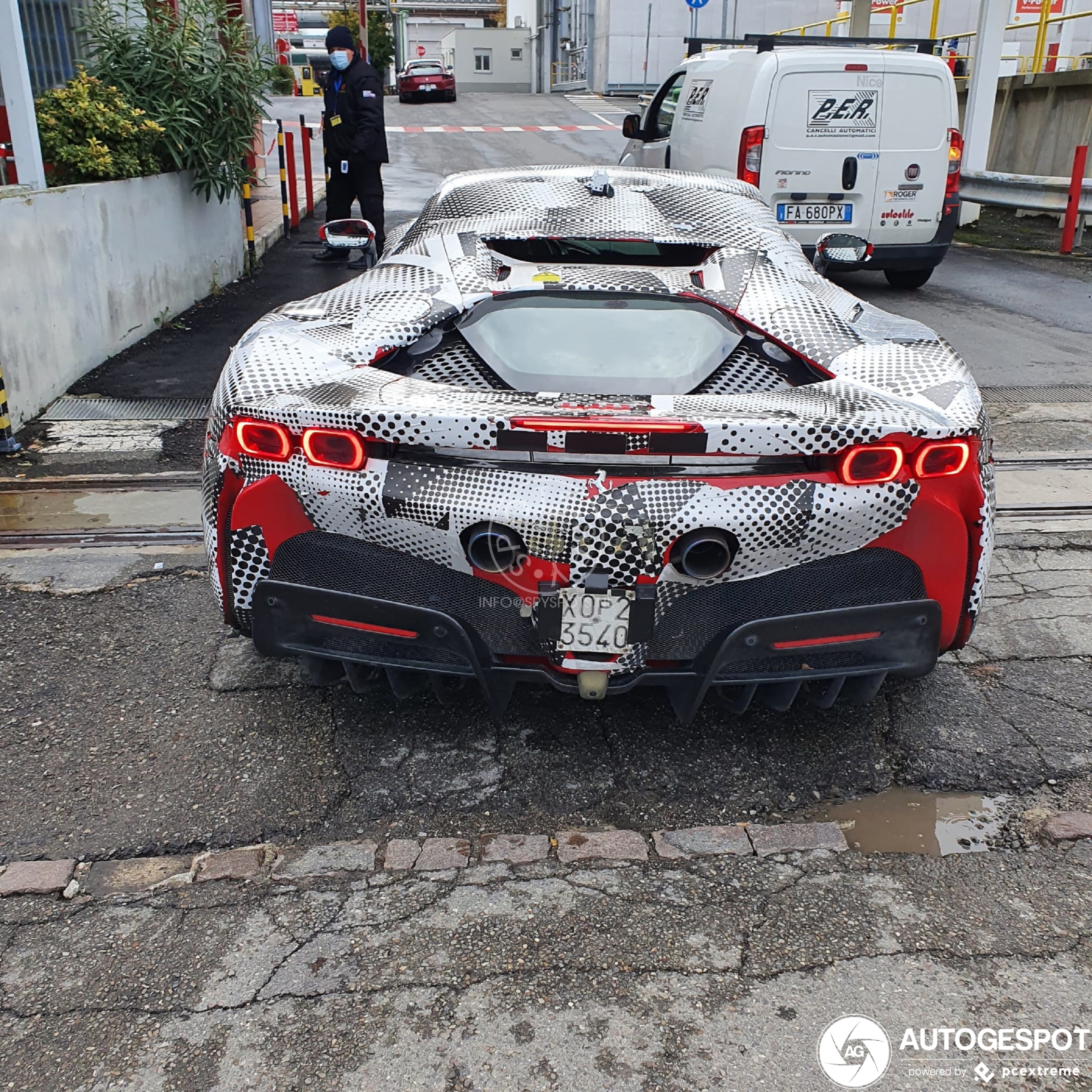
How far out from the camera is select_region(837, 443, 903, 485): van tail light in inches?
101

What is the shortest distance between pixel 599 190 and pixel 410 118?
31.4m

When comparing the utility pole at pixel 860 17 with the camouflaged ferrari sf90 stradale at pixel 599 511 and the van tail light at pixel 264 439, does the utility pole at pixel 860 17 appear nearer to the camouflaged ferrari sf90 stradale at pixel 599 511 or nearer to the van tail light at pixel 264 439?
the camouflaged ferrari sf90 stradale at pixel 599 511

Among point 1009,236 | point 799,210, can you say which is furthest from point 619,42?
point 799,210

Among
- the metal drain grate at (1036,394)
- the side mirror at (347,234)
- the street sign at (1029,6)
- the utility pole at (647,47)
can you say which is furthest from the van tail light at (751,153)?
the utility pole at (647,47)

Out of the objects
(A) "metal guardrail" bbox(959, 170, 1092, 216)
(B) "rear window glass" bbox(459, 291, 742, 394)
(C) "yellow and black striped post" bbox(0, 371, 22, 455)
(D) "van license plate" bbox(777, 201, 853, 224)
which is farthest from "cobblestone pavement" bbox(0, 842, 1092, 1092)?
(A) "metal guardrail" bbox(959, 170, 1092, 216)

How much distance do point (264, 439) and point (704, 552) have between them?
1137 millimetres

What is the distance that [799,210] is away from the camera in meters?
9.48

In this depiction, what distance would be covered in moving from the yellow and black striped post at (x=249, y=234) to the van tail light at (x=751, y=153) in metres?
4.73

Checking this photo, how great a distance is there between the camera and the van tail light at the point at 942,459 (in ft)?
8.61

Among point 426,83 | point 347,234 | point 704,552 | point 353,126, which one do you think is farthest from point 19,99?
point 426,83

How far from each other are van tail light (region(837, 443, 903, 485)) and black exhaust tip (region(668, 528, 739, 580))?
327mm

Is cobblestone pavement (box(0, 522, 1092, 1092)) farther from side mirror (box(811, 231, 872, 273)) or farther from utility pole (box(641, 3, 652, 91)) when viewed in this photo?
utility pole (box(641, 3, 652, 91))

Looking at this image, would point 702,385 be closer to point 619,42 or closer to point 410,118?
point 410,118

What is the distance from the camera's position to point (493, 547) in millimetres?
2564
